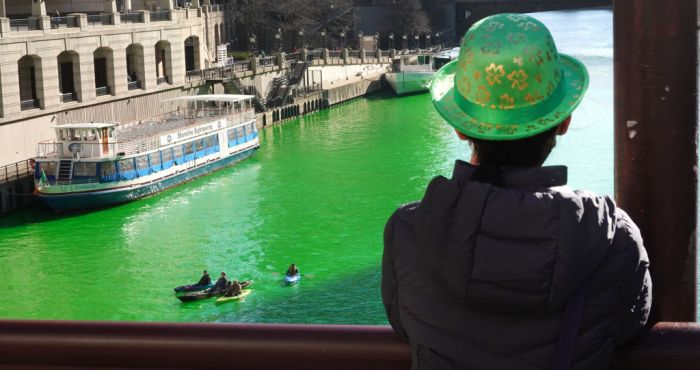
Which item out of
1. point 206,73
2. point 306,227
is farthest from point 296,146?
point 306,227

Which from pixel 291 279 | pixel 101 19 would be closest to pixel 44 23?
pixel 101 19

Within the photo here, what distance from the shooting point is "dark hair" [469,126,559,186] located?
184 cm

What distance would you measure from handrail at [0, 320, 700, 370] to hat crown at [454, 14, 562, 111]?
22.2 inches

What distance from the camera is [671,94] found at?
2.16 meters

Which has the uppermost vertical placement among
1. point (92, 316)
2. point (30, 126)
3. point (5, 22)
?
point (5, 22)

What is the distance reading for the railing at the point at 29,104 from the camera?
28.3 meters

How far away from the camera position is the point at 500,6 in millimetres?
75312

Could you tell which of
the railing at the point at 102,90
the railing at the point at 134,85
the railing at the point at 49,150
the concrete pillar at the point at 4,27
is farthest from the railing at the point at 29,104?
the railing at the point at 134,85

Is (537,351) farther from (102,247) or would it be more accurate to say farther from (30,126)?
(30,126)

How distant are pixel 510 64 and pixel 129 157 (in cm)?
2422

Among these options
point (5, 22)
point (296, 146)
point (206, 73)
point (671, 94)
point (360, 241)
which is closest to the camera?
point (671, 94)

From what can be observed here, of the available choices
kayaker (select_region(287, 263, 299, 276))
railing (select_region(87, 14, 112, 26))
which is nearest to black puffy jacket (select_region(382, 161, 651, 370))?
kayaker (select_region(287, 263, 299, 276))

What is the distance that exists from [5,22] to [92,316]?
13.7 metres

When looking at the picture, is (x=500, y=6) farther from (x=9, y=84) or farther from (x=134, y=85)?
(x=9, y=84)
